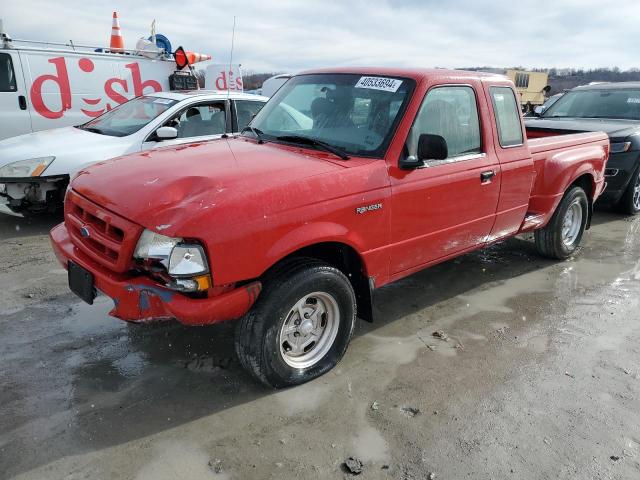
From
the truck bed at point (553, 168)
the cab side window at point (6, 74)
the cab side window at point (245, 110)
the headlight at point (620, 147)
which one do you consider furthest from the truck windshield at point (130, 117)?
the headlight at point (620, 147)

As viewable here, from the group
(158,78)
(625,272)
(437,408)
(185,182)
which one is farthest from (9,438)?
(158,78)

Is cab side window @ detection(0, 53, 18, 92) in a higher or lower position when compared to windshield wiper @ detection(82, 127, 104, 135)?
higher

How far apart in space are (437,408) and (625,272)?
3588mm

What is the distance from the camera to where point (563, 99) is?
350 inches

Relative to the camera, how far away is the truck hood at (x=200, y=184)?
2643mm

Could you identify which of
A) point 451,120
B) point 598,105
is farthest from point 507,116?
point 598,105

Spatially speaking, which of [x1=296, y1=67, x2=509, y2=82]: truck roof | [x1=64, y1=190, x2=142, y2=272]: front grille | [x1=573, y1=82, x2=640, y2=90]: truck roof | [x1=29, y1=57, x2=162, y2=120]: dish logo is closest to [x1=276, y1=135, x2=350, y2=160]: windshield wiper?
[x1=296, y1=67, x2=509, y2=82]: truck roof

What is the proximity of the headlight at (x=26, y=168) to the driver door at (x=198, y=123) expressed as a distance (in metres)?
1.16

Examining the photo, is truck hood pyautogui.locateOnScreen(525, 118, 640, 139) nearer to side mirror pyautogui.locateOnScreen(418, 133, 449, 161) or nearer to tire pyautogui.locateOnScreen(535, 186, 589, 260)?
tire pyautogui.locateOnScreen(535, 186, 589, 260)

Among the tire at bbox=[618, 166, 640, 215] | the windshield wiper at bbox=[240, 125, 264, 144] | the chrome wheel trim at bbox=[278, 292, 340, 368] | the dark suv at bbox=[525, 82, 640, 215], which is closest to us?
the chrome wheel trim at bbox=[278, 292, 340, 368]

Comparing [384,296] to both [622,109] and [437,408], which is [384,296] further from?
[622,109]

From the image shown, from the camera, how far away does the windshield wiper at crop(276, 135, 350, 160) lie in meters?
3.34

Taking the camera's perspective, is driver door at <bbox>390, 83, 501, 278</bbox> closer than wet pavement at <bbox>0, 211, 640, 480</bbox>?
No

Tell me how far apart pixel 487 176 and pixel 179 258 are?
261 centimetres
